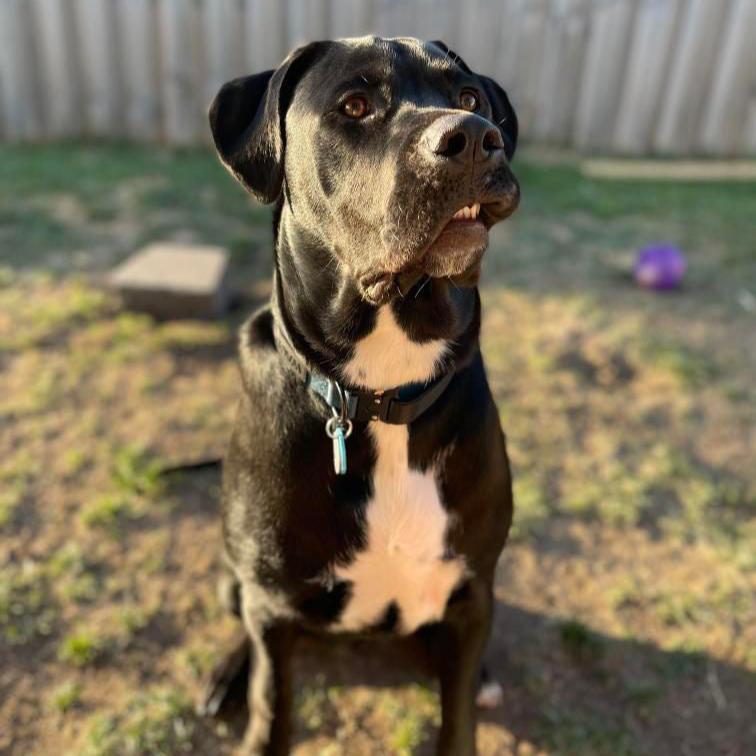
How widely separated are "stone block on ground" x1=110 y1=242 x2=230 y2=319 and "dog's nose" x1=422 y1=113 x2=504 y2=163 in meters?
2.89

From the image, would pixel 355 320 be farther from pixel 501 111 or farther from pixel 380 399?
pixel 501 111

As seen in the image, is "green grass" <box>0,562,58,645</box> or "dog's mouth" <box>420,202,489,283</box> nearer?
"dog's mouth" <box>420,202,489,283</box>

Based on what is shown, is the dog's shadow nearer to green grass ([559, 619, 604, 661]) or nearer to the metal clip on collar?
green grass ([559, 619, 604, 661])

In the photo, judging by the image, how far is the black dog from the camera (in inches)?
63.6

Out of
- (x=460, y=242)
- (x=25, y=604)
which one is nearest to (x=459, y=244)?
(x=460, y=242)

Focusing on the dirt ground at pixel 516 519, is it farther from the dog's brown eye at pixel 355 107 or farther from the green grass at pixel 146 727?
the dog's brown eye at pixel 355 107

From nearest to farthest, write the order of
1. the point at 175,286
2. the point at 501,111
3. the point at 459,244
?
the point at 459,244 < the point at 501,111 < the point at 175,286

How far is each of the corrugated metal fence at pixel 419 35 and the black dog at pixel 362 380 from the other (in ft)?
17.2

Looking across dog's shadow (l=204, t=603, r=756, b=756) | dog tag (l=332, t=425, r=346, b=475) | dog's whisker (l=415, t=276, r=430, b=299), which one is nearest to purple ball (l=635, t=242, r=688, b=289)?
dog's shadow (l=204, t=603, r=756, b=756)

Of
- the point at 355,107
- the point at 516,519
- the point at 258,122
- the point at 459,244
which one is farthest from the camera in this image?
the point at 516,519

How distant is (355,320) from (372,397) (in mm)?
175

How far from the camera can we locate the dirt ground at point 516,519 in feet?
7.39

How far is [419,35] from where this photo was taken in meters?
6.70

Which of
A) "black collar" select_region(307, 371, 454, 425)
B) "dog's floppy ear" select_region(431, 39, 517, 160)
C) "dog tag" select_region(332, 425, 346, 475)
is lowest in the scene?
"dog tag" select_region(332, 425, 346, 475)
